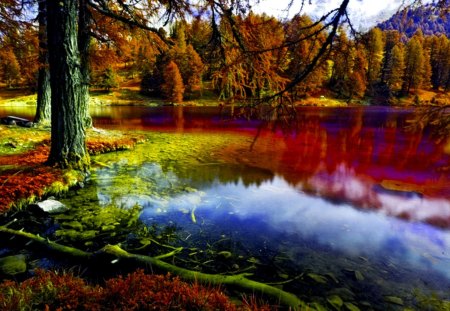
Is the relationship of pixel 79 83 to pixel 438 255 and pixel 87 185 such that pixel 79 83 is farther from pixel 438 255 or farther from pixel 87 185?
pixel 438 255

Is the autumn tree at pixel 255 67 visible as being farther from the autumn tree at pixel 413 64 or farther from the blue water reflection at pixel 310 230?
the autumn tree at pixel 413 64

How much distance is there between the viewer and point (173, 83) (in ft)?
207

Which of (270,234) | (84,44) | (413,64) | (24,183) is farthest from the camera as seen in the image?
(413,64)

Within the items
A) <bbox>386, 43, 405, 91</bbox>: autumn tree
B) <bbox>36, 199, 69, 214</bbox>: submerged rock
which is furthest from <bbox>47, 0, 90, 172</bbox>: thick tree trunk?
<bbox>386, 43, 405, 91</bbox>: autumn tree

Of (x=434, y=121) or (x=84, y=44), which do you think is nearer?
(x=434, y=121)

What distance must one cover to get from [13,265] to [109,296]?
85.3 inches

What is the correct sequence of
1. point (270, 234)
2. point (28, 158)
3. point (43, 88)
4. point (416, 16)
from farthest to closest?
point (43, 88)
point (28, 158)
point (270, 234)
point (416, 16)

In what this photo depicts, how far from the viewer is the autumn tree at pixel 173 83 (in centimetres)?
6228

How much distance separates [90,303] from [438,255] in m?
6.61

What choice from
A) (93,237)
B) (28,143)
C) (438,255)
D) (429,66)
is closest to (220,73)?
(93,237)

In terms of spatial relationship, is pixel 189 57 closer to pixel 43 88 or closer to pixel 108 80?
pixel 43 88

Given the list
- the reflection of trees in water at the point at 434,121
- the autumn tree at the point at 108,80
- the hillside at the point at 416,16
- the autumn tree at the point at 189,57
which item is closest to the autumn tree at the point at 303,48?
the hillside at the point at 416,16

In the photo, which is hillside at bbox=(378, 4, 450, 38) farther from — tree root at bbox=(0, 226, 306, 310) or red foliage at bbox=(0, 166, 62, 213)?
red foliage at bbox=(0, 166, 62, 213)

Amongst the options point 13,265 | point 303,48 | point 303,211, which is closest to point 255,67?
point 303,48
